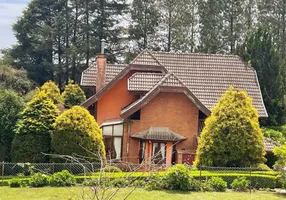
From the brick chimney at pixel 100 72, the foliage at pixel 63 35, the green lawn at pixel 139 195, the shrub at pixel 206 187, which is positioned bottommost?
the green lawn at pixel 139 195

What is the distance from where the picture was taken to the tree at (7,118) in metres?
19.9

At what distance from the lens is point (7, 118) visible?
20297mm

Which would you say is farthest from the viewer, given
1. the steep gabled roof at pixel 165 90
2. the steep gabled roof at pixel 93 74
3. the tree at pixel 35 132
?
the steep gabled roof at pixel 93 74

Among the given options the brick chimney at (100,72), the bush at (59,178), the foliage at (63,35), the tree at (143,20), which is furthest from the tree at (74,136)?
the tree at (143,20)

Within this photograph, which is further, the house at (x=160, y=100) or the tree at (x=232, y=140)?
the house at (x=160, y=100)

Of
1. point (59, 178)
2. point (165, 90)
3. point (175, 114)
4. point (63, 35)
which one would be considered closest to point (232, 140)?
point (175, 114)

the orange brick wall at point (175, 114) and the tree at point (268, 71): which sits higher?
the tree at point (268, 71)

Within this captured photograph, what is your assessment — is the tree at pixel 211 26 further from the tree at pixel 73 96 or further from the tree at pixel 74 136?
the tree at pixel 74 136

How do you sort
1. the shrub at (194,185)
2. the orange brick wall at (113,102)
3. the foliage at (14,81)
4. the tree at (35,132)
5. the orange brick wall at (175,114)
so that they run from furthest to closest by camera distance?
the foliage at (14,81) < the orange brick wall at (113,102) < the orange brick wall at (175,114) < the tree at (35,132) < the shrub at (194,185)

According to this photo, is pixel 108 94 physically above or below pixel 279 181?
above

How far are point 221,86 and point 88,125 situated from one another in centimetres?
1008

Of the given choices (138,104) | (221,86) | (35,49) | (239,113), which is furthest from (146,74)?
(35,49)

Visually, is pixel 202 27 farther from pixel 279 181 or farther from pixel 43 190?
pixel 43 190

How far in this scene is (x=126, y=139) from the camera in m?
20.8
